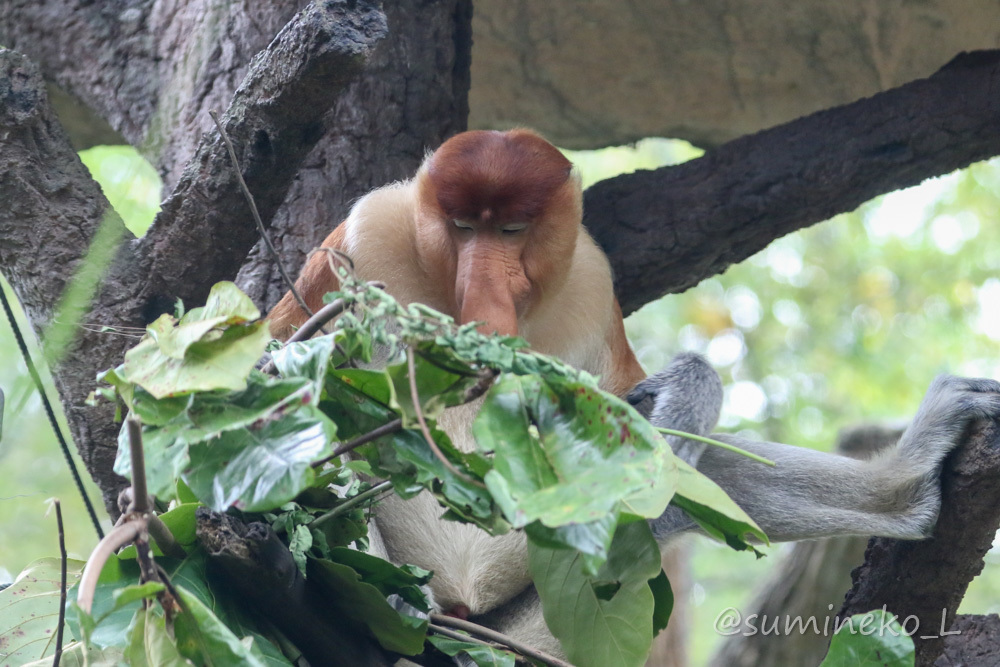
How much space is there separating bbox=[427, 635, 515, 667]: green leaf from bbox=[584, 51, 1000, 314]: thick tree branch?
1.77 meters

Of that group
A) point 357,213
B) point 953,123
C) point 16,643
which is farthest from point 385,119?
point 16,643

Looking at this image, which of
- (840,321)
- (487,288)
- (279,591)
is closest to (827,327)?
(840,321)

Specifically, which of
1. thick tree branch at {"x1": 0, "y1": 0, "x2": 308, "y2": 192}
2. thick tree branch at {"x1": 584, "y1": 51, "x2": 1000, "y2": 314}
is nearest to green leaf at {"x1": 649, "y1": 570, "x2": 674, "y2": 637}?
thick tree branch at {"x1": 584, "y1": 51, "x2": 1000, "y2": 314}

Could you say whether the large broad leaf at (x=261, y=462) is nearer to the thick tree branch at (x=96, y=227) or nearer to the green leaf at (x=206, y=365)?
the green leaf at (x=206, y=365)

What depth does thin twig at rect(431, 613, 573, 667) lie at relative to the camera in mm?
1830

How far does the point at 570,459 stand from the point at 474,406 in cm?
135

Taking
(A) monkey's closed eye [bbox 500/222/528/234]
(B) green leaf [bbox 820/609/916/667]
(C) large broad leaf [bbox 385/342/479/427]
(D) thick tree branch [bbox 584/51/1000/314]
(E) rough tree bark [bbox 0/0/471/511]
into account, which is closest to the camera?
(C) large broad leaf [bbox 385/342/479/427]

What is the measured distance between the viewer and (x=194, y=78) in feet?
11.0

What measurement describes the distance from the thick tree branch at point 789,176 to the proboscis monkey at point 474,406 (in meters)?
0.70

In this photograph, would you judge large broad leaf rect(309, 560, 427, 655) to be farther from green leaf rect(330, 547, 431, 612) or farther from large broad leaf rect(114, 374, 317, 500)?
large broad leaf rect(114, 374, 317, 500)

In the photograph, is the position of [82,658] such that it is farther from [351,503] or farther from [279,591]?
[351,503]

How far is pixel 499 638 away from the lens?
6.42ft

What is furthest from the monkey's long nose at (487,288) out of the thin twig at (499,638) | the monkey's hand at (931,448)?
the monkey's hand at (931,448)

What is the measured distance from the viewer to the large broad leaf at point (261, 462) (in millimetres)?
1341
